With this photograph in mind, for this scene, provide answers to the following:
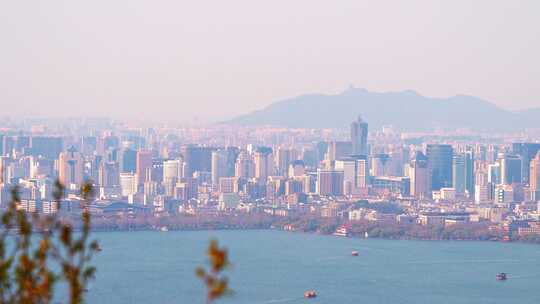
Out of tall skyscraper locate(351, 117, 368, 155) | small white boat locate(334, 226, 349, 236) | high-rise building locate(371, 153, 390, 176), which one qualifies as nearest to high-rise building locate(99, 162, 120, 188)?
high-rise building locate(371, 153, 390, 176)

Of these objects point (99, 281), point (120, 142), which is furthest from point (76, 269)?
point (120, 142)

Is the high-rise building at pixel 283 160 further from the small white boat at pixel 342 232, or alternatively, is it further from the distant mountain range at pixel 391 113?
the distant mountain range at pixel 391 113

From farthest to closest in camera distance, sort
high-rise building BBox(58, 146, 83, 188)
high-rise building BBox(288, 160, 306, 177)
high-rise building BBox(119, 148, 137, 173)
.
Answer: high-rise building BBox(119, 148, 137, 173) < high-rise building BBox(288, 160, 306, 177) < high-rise building BBox(58, 146, 83, 188)

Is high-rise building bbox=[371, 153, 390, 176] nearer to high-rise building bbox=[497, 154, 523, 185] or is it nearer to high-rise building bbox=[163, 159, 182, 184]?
high-rise building bbox=[497, 154, 523, 185]

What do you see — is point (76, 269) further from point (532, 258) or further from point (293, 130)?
point (293, 130)

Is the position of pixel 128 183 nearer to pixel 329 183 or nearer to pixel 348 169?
pixel 329 183

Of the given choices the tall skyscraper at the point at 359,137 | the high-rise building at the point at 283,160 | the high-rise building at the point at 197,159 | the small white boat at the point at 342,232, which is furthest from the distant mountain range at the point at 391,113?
the small white boat at the point at 342,232

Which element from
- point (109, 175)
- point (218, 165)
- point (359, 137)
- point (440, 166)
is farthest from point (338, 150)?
point (109, 175)
